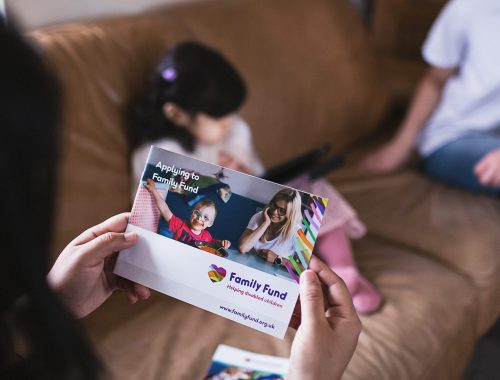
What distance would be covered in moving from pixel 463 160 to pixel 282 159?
1.86ft

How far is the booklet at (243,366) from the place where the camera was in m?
0.91

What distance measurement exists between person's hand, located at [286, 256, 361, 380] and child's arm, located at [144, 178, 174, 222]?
7.7 inches

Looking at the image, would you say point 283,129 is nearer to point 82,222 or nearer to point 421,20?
point 82,222

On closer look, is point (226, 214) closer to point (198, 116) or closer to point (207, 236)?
point (207, 236)

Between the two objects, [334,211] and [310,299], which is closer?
[310,299]

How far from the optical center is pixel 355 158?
187 centimetres

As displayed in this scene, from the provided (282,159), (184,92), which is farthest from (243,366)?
(282,159)

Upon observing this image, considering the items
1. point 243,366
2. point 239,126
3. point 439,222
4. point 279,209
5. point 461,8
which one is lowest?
point 243,366

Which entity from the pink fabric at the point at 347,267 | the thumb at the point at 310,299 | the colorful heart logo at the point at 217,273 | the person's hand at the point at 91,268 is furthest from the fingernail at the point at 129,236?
the pink fabric at the point at 347,267

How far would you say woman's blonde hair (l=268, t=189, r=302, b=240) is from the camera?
0.70 m

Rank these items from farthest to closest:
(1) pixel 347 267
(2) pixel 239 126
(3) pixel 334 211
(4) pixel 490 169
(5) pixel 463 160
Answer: (5) pixel 463 160, (4) pixel 490 169, (2) pixel 239 126, (3) pixel 334 211, (1) pixel 347 267

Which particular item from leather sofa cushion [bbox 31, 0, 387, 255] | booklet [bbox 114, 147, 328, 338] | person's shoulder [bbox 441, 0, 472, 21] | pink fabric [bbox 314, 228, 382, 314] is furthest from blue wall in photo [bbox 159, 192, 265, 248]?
person's shoulder [bbox 441, 0, 472, 21]

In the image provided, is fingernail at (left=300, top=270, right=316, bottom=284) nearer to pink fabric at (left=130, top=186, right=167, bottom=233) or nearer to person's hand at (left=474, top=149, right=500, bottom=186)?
pink fabric at (left=130, top=186, right=167, bottom=233)

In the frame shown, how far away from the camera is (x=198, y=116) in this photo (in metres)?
1.29
